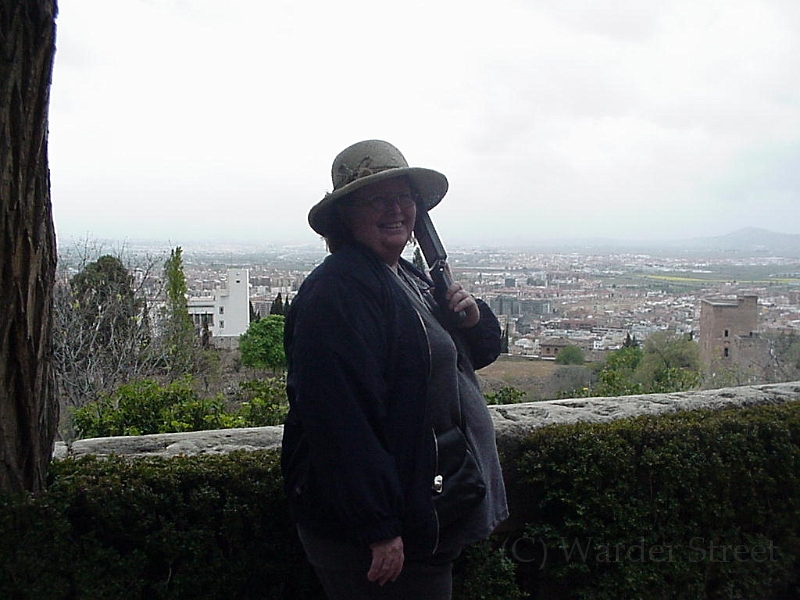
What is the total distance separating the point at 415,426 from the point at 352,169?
30.9 inches

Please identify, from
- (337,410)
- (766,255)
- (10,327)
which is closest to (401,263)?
(337,410)

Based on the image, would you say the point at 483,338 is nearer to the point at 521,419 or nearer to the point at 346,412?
the point at 346,412

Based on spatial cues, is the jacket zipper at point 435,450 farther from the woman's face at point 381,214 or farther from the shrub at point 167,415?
the shrub at point 167,415

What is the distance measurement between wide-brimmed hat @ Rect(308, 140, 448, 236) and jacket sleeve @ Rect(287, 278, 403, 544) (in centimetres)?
32

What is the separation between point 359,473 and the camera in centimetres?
179

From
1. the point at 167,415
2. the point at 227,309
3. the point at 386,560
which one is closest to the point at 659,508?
the point at 386,560

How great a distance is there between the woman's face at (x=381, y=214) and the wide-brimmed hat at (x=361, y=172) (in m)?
0.04

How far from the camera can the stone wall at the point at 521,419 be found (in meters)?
2.95

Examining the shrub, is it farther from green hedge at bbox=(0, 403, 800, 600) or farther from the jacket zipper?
the jacket zipper

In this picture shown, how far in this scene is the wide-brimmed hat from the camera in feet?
6.70

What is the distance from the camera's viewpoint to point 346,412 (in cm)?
181

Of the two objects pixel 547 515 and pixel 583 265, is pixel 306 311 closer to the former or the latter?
pixel 547 515

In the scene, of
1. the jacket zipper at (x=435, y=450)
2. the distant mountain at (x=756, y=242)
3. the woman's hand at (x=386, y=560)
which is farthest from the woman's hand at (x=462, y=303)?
the distant mountain at (x=756, y=242)

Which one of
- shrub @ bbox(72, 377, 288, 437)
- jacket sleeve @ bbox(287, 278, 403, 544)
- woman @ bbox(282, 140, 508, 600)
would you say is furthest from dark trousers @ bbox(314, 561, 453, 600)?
shrub @ bbox(72, 377, 288, 437)
